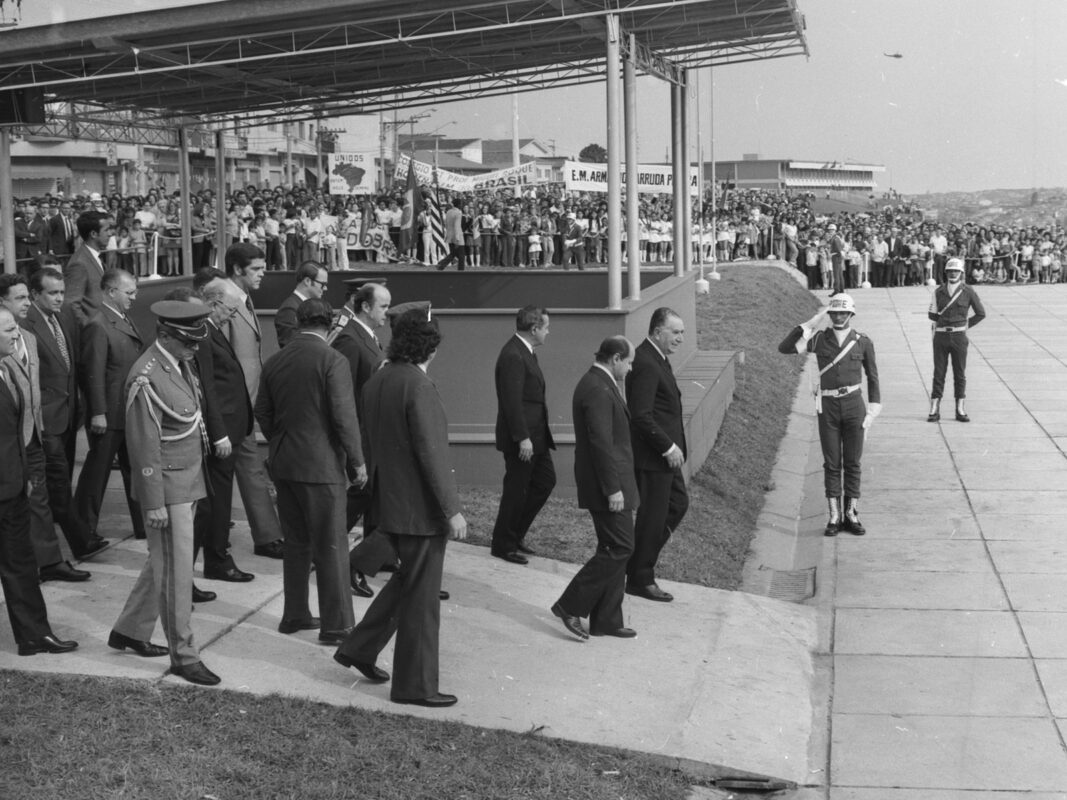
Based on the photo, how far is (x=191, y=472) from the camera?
6832 millimetres

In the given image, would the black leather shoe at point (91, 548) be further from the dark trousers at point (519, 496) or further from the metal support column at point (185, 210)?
the metal support column at point (185, 210)

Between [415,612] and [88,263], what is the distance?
4426 millimetres

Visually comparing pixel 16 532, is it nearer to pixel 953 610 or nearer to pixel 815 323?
pixel 953 610

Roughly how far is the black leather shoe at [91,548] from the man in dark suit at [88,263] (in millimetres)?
1658

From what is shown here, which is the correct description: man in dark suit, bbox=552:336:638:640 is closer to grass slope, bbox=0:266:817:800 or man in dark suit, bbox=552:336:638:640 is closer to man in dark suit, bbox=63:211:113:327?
grass slope, bbox=0:266:817:800

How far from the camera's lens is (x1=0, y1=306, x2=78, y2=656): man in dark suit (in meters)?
6.91

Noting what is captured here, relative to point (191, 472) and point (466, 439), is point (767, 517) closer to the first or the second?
point (466, 439)

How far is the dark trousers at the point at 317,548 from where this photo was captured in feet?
24.3

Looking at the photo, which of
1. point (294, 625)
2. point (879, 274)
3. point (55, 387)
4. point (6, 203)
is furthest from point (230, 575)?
point (879, 274)

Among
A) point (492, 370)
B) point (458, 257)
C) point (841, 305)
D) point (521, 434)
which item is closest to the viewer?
point (521, 434)

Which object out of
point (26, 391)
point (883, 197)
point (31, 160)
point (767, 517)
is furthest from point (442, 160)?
point (26, 391)

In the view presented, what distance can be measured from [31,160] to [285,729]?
57465mm

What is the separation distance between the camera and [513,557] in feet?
32.5

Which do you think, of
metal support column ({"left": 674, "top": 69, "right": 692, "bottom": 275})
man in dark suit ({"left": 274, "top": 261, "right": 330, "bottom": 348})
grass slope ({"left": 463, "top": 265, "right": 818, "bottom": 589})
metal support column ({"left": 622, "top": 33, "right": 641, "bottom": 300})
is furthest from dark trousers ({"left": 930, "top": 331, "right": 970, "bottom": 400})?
man in dark suit ({"left": 274, "top": 261, "right": 330, "bottom": 348})
